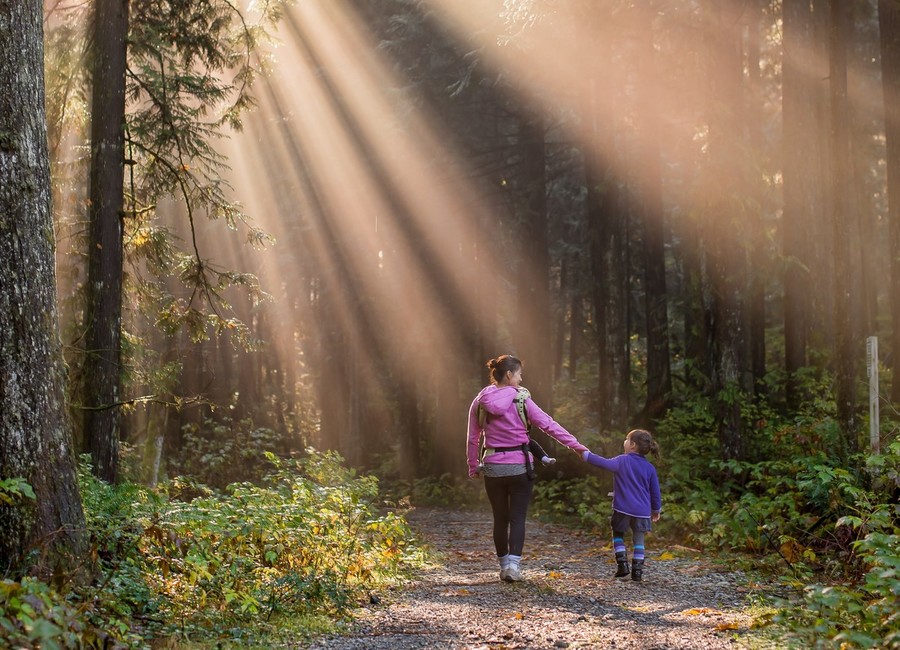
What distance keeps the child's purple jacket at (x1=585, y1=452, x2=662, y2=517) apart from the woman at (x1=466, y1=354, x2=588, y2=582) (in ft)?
2.62

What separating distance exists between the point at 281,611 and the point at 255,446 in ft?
60.1

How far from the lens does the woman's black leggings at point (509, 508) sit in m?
8.95

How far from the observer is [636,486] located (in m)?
9.44

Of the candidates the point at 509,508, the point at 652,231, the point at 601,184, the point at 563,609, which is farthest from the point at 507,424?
the point at 652,231

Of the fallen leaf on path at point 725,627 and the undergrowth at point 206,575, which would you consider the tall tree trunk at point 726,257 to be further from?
the fallen leaf on path at point 725,627

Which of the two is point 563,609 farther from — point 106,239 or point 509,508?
point 106,239

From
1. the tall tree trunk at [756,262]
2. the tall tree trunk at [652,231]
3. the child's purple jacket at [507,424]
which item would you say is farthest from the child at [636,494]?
the tall tree trunk at [652,231]

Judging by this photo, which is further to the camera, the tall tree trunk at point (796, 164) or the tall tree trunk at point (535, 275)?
the tall tree trunk at point (535, 275)

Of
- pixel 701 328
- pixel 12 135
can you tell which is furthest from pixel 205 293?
pixel 701 328

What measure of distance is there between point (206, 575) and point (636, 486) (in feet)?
15.8

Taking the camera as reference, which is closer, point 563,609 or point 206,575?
point 206,575

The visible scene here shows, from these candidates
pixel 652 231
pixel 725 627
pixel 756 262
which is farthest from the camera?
pixel 652 231

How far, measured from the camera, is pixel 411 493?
24844 mm

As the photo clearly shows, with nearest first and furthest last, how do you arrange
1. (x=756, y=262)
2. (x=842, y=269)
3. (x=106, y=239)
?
1. (x=842, y=269)
2. (x=106, y=239)
3. (x=756, y=262)
